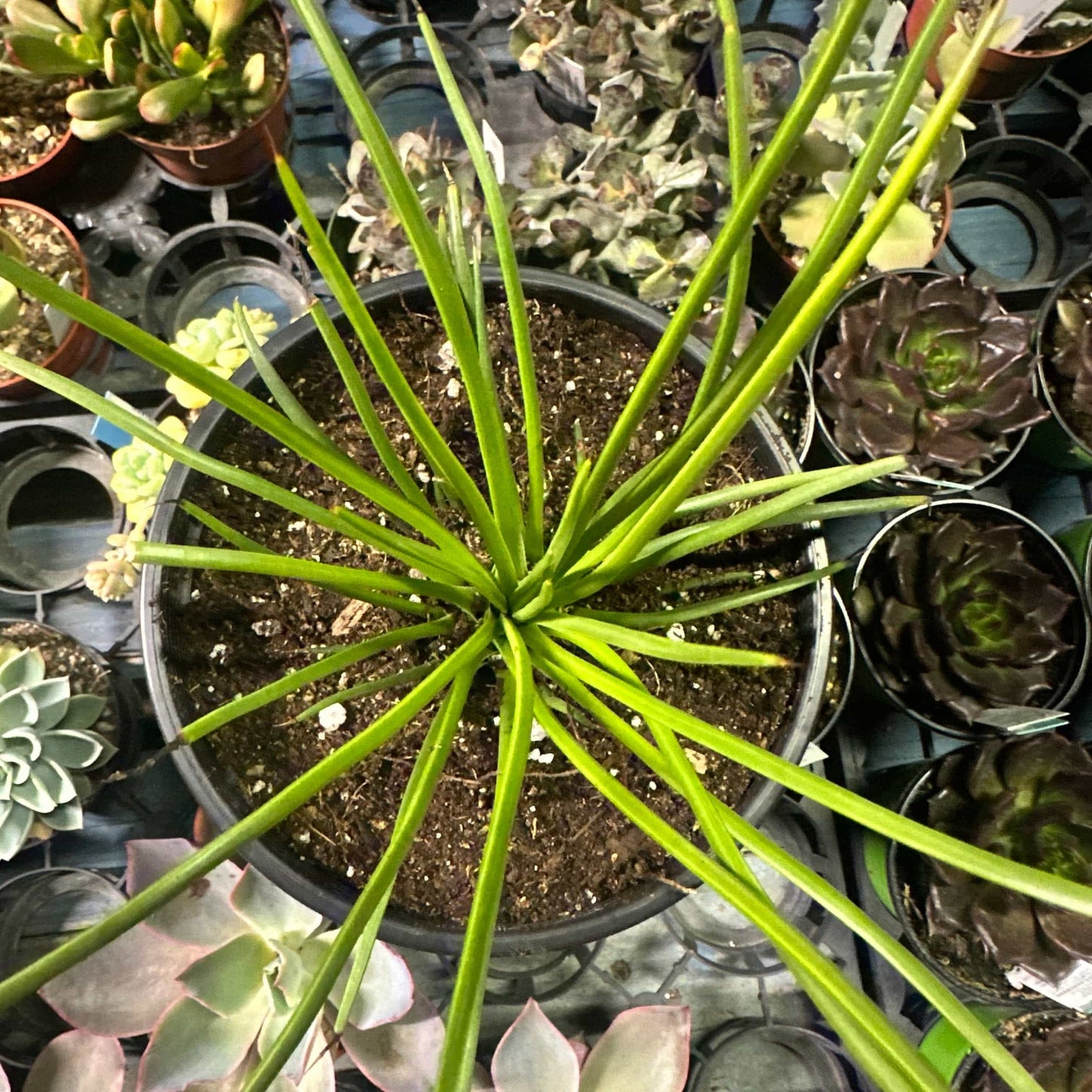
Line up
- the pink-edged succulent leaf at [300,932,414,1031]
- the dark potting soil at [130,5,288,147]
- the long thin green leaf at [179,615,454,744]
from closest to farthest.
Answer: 1. the long thin green leaf at [179,615,454,744]
2. the pink-edged succulent leaf at [300,932,414,1031]
3. the dark potting soil at [130,5,288,147]

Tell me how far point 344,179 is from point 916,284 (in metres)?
0.59

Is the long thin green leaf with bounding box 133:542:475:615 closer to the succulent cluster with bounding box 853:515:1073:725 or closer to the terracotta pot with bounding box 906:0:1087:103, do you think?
the succulent cluster with bounding box 853:515:1073:725

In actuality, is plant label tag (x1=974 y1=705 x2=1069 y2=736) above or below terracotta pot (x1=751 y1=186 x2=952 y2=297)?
below

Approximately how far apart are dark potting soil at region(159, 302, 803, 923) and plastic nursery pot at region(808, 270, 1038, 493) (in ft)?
0.78

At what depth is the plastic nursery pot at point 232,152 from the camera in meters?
0.75

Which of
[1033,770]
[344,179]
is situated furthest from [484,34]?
[1033,770]

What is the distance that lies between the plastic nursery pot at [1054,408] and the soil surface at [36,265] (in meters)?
0.92

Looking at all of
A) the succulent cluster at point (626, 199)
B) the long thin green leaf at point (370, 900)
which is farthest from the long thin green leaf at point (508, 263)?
the succulent cluster at point (626, 199)

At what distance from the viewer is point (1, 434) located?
29.5 inches

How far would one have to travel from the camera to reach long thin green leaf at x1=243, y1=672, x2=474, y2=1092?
248mm

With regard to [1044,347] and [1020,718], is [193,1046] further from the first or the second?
[1044,347]

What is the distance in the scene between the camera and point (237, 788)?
1.63ft

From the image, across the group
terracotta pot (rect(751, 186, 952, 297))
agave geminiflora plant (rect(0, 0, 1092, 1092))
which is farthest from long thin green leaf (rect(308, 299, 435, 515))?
terracotta pot (rect(751, 186, 952, 297))

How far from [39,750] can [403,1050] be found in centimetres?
37
